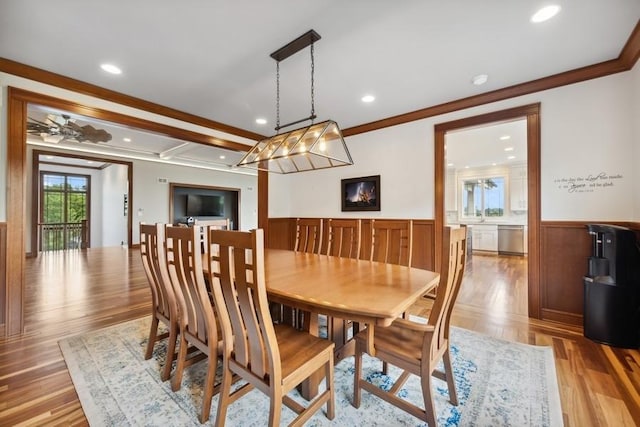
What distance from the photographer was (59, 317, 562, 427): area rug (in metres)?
1.44

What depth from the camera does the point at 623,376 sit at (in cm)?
178

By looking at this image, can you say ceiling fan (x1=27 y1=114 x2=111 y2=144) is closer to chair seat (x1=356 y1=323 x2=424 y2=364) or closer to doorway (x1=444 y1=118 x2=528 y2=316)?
chair seat (x1=356 y1=323 x2=424 y2=364)

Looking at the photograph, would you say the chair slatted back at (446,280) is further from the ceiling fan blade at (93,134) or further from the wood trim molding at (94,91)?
the ceiling fan blade at (93,134)

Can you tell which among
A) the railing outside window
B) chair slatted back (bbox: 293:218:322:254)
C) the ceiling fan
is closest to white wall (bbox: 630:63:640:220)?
chair slatted back (bbox: 293:218:322:254)

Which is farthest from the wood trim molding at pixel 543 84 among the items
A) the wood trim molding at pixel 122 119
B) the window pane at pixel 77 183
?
the window pane at pixel 77 183

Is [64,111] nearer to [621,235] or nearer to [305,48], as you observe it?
[305,48]

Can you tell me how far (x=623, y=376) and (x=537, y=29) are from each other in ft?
8.35

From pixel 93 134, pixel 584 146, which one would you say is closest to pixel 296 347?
pixel 584 146

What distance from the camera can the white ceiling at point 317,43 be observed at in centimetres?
176

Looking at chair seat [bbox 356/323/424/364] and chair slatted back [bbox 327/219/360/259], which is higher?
chair slatted back [bbox 327/219/360/259]

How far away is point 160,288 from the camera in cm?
189

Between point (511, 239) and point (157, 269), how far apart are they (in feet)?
24.8

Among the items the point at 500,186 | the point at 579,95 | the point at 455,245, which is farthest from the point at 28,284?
the point at 500,186

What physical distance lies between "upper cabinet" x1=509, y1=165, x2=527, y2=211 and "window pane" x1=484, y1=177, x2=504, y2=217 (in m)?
0.23
